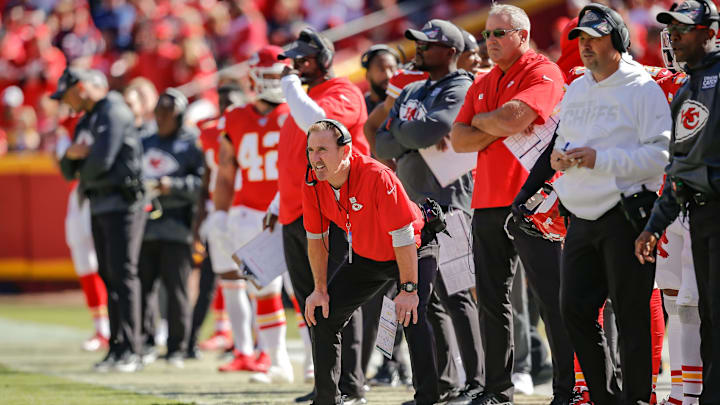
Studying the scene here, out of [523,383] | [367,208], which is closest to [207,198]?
[523,383]

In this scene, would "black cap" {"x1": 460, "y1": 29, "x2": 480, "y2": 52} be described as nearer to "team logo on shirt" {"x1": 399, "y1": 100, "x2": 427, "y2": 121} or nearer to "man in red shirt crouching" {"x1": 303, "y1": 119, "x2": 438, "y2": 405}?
"team logo on shirt" {"x1": 399, "y1": 100, "x2": 427, "y2": 121}

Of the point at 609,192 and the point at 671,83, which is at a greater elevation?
the point at 671,83

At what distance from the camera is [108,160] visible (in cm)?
937

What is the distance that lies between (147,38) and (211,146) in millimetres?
8502

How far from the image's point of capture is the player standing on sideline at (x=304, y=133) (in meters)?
6.94

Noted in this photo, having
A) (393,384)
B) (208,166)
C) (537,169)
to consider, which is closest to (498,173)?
(537,169)

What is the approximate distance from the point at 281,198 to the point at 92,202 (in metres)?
2.97

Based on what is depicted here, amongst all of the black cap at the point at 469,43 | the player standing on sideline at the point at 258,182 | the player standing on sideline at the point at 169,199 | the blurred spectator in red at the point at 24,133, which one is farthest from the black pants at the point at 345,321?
the blurred spectator in red at the point at 24,133

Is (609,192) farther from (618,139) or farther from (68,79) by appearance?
(68,79)

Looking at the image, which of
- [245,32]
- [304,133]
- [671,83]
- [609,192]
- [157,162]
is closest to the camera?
[609,192]

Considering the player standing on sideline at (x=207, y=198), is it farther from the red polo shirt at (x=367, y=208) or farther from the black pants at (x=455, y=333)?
the red polo shirt at (x=367, y=208)

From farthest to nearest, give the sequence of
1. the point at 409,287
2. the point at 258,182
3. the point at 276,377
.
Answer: the point at 258,182 < the point at 276,377 < the point at 409,287

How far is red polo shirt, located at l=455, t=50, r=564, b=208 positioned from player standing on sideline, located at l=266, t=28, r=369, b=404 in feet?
3.54

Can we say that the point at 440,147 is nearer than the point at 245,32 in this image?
Yes
